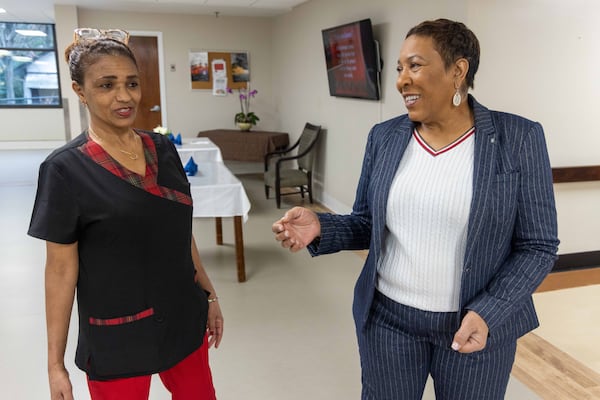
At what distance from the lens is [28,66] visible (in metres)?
10.7

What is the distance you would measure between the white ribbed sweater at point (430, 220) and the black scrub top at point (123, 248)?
553 millimetres

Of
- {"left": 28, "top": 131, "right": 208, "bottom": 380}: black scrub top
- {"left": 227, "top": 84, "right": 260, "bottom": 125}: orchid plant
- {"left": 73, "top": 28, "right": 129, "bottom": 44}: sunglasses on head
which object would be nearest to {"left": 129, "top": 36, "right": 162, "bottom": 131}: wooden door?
{"left": 227, "top": 84, "right": 260, "bottom": 125}: orchid plant

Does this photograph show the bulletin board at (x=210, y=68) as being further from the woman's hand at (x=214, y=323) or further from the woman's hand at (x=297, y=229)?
the woman's hand at (x=297, y=229)

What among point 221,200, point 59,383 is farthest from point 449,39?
point 221,200

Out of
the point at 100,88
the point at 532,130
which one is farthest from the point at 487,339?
the point at 100,88

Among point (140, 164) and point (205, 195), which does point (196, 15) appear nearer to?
point (205, 195)

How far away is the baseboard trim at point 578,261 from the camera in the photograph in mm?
3686

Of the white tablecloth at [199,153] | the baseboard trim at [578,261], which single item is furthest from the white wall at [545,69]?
the white tablecloth at [199,153]

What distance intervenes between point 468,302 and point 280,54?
717 centimetres

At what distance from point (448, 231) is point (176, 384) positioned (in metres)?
0.83

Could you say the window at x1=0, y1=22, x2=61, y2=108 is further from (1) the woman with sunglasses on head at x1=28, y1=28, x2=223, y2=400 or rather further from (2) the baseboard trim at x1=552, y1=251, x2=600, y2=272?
(1) the woman with sunglasses on head at x1=28, y1=28, x2=223, y2=400

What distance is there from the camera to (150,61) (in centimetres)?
772

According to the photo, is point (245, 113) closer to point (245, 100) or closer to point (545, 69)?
point (245, 100)

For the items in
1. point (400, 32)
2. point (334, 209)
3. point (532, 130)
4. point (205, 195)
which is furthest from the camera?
point (334, 209)
